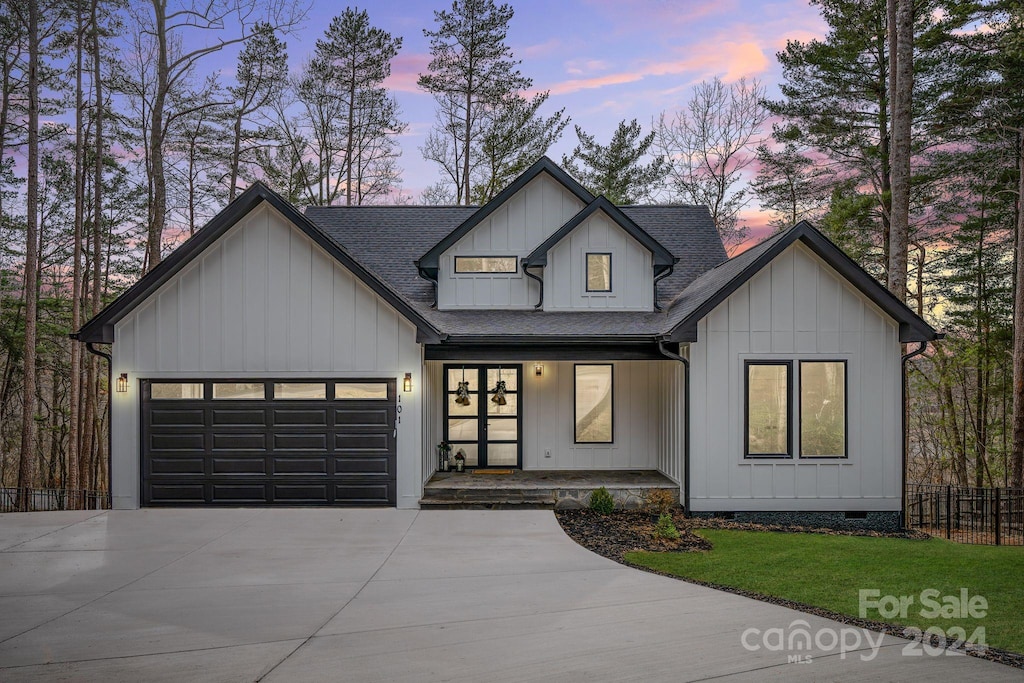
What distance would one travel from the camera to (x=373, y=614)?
556 cm

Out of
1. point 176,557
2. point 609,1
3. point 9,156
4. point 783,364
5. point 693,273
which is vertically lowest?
point 176,557

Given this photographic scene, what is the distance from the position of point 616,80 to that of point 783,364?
13.4 meters

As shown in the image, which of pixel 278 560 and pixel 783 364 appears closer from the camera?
pixel 278 560

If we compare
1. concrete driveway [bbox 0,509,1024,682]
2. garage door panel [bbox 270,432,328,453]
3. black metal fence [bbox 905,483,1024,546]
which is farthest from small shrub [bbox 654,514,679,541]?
garage door panel [bbox 270,432,328,453]

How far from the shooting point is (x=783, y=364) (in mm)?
9898

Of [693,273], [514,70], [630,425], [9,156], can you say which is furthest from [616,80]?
[9,156]

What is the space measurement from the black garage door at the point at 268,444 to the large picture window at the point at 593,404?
12.5 ft

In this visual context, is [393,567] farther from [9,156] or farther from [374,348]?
[9,156]

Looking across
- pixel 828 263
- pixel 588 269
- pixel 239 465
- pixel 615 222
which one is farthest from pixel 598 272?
pixel 239 465

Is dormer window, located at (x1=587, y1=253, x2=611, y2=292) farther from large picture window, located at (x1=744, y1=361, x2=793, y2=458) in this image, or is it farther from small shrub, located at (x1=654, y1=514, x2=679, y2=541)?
small shrub, located at (x1=654, y1=514, x2=679, y2=541)

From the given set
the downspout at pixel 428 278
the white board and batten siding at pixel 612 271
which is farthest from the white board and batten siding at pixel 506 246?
the white board and batten siding at pixel 612 271

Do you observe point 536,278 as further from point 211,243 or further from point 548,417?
point 211,243

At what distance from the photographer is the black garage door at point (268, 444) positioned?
33.1ft

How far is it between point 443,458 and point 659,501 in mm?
4316
